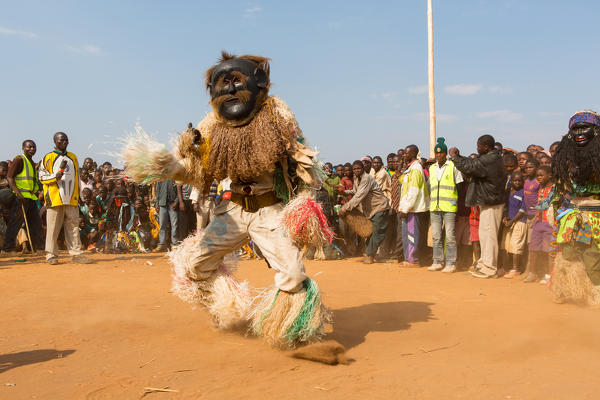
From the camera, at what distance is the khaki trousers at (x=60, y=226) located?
941 centimetres

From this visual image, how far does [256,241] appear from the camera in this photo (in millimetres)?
4422

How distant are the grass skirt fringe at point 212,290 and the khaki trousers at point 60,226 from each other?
556 centimetres

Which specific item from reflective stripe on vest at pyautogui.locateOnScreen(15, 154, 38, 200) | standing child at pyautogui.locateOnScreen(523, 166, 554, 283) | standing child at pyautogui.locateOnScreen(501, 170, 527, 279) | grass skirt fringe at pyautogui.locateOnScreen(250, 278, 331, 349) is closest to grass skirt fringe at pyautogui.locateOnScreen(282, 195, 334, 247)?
grass skirt fringe at pyautogui.locateOnScreen(250, 278, 331, 349)

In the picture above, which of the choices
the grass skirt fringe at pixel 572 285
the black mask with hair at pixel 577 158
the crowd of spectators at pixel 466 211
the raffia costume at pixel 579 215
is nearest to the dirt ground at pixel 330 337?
the grass skirt fringe at pixel 572 285

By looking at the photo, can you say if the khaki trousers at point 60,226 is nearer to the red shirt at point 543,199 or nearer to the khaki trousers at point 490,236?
the khaki trousers at point 490,236

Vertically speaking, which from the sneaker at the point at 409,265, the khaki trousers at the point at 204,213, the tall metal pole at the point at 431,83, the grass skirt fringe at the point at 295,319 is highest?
the tall metal pole at the point at 431,83

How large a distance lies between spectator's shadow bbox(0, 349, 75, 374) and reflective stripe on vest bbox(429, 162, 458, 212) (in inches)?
263

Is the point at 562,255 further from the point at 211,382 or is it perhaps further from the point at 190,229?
the point at 190,229

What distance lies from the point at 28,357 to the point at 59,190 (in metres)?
5.83

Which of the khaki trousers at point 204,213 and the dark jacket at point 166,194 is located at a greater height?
the dark jacket at point 166,194

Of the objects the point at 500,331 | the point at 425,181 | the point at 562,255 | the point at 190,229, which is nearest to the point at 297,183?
the point at 500,331

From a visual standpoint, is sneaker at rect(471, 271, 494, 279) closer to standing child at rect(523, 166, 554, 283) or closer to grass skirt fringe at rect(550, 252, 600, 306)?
standing child at rect(523, 166, 554, 283)

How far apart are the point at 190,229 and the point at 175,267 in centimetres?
893

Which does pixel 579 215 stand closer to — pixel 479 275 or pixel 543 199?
pixel 543 199
